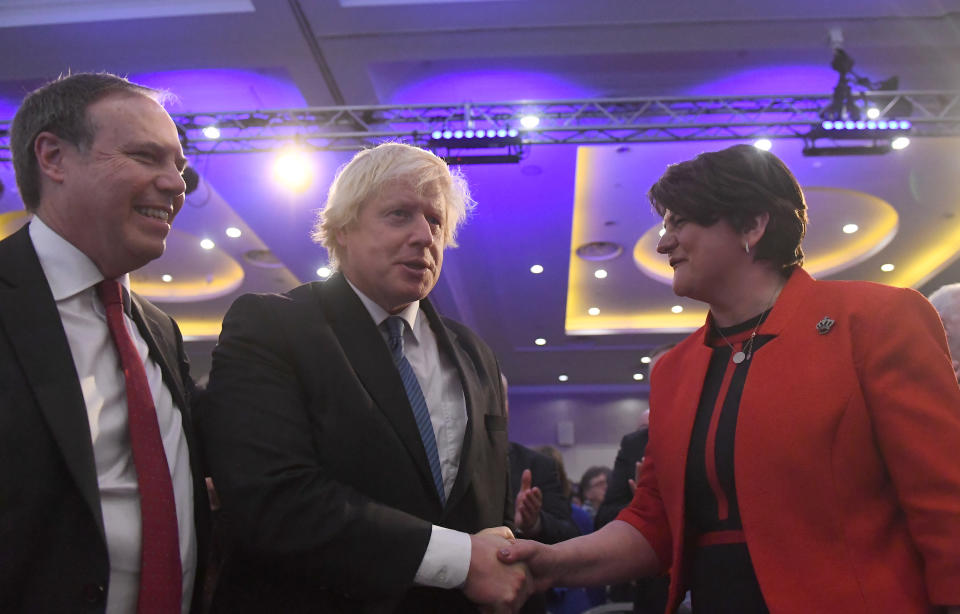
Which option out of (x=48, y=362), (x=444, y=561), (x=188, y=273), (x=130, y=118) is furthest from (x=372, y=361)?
(x=188, y=273)

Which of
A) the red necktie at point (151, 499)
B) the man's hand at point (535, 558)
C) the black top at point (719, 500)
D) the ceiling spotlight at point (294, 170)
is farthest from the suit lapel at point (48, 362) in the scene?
the ceiling spotlight at point (294, 170)

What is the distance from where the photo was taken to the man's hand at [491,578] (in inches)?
58.4

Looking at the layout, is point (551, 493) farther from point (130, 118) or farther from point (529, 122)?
point (529, 122)

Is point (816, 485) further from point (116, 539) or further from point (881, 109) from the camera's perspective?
point (881, 109)

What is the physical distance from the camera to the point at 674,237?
1.87 m

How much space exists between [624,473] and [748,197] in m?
2.29

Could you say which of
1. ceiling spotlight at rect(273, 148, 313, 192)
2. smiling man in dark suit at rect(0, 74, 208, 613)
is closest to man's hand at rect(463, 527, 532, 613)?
smiling man in dark suit at rect(0, 74, 208, 613)

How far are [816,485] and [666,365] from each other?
1.82ft

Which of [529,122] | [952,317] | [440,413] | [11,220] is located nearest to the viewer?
[440,413]

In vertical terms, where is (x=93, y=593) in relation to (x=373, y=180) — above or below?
below

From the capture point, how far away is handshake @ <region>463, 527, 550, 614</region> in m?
1.49

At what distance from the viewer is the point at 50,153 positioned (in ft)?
4.87

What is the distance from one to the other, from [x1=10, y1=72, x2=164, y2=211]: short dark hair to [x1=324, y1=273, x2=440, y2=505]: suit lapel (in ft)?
1.89

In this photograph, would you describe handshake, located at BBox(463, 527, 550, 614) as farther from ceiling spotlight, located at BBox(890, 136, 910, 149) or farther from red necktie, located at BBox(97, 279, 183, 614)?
ceiling spotlight, located at BBox(890, 136, 910, 149)
